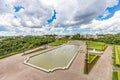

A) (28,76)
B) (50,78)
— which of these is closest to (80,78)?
(50,78)

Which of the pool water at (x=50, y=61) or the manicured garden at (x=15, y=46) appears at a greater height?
the manicured garden at (x=15, y=46)

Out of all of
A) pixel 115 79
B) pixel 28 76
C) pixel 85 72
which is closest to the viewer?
pixel 115 79

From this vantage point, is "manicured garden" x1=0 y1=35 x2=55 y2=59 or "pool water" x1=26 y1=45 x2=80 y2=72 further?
"manicured garden" x1=0 y1=35 x2=55 y2=59

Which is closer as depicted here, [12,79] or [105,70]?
[12,79]

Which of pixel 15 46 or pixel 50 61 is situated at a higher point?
pixel 15 46

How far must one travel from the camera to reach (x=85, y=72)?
45.6ft

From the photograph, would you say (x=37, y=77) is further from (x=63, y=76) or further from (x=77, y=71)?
(x=77, y=71)

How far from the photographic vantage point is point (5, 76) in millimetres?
13094

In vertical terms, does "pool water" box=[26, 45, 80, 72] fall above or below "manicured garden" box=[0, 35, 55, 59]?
below

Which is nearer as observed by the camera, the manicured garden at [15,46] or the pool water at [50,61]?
the pool water at [50,61]

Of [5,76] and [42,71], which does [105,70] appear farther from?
[5,76]

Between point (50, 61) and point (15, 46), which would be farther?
point (15, 46)

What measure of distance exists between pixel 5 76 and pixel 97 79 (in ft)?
45.2

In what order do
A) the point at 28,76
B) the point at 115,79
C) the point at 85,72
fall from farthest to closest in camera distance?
the point at 85,72 < the point at 28,76 < the point at 115,79
